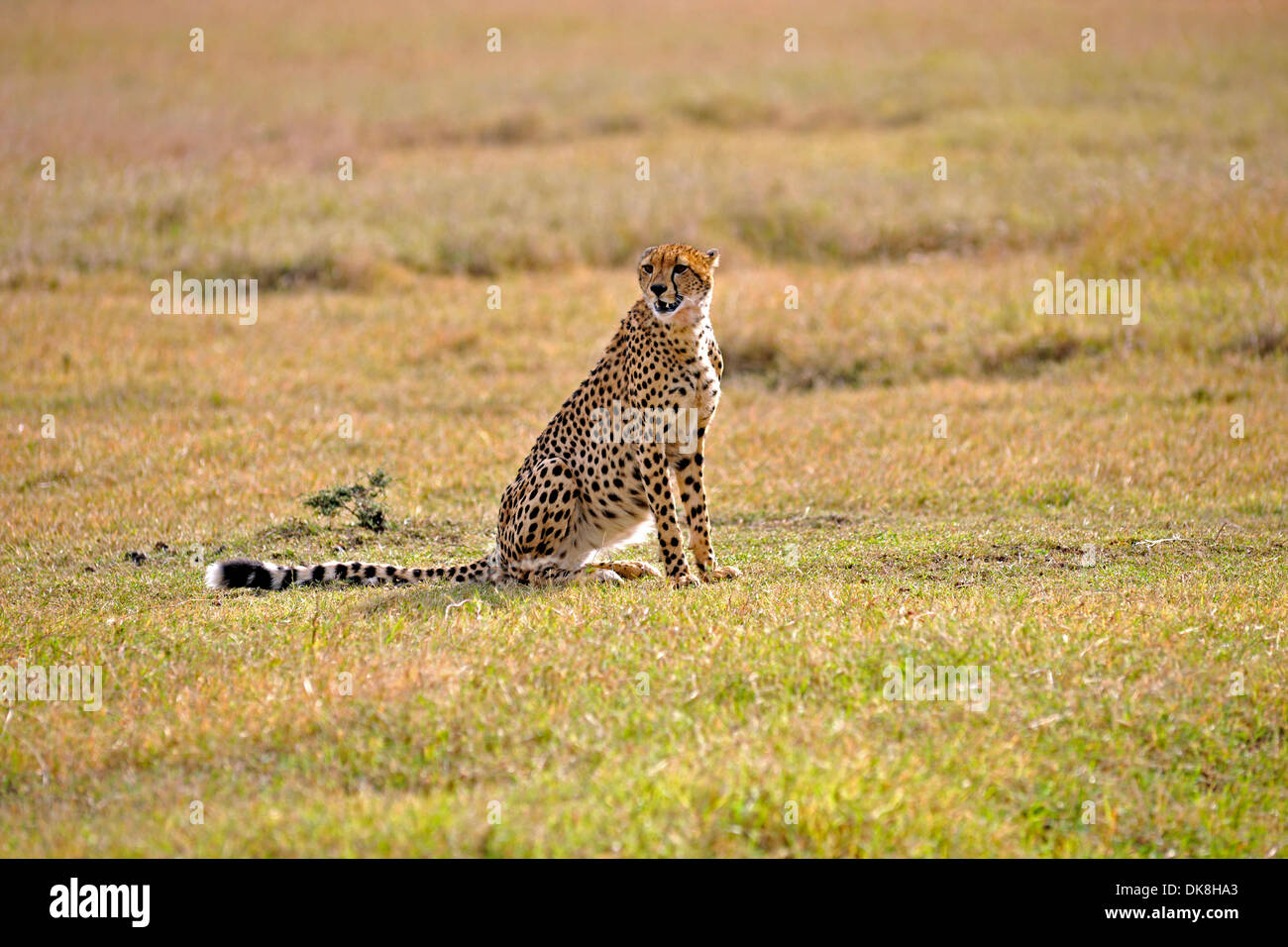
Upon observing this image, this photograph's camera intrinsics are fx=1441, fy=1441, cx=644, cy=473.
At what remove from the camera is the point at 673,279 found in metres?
7.31

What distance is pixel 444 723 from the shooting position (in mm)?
5438

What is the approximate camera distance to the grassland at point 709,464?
514cm

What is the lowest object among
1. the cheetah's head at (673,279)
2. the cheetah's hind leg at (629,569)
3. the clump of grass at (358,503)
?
the cheetah's hind leg at (629,569)

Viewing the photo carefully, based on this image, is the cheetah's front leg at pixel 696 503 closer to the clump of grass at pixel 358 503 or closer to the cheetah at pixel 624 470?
the cheetah at pixel 624 470

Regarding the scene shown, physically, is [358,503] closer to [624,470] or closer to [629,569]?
[629,569]

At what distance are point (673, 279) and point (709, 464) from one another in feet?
11.3

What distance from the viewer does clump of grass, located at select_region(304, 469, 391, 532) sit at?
30.1 ft

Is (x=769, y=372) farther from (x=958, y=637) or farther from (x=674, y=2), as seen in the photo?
(x=674, y=2)

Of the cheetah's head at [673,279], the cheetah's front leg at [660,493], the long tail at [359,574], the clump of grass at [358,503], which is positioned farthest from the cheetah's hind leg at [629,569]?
the clump of grass at [358,503]

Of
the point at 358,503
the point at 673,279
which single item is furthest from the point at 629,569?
the point at 358,503

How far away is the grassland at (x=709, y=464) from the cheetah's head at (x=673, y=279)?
1458mm

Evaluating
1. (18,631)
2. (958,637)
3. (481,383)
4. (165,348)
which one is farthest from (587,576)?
(165,348)

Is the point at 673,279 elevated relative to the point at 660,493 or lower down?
elevated

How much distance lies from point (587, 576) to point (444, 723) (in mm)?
2287
